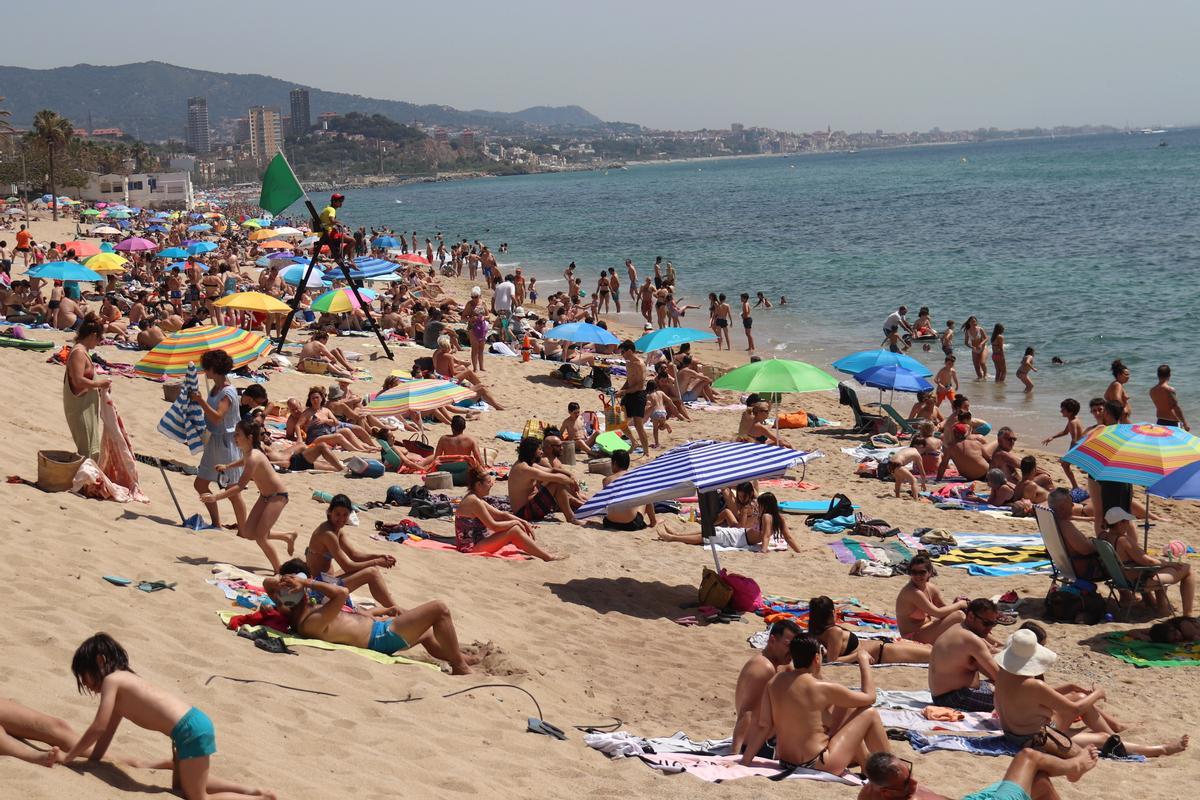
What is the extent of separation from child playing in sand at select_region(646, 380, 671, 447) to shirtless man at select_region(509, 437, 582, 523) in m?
3.63

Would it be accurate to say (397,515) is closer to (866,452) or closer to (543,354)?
(866,452)

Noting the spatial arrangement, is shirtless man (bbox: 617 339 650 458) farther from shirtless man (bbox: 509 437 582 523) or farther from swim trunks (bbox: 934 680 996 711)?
swim trunks (bbox: 934 680 996 711)

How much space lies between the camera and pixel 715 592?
8438mm

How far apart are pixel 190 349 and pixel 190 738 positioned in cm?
646

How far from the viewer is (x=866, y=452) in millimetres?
14055

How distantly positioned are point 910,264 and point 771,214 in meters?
33.2

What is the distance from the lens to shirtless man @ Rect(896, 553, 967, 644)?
24.6ft

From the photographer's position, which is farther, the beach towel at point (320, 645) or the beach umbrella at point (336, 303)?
the beach umbrella at point (336, 303)

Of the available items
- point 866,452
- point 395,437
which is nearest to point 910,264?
point 866,452

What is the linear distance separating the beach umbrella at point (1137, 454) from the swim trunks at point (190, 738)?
21.7 feet

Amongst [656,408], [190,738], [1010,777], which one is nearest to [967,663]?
[1010,777]

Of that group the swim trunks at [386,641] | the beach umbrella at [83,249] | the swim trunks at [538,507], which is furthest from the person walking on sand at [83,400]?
the beach umbrella at [83,249]

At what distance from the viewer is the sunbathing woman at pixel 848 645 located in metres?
6.68

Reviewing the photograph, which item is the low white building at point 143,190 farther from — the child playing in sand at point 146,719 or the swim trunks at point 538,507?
the child playing in sand at point 146,719
